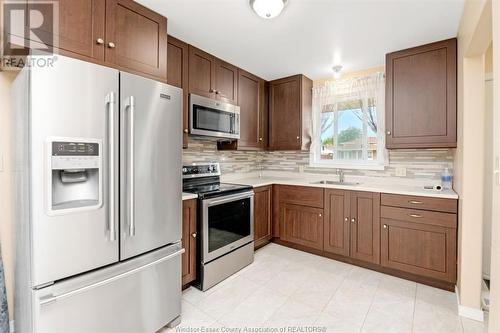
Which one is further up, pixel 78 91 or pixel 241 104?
pixel 241 104

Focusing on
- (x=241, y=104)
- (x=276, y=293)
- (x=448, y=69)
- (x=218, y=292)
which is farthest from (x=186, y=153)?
(x=448, y=69)

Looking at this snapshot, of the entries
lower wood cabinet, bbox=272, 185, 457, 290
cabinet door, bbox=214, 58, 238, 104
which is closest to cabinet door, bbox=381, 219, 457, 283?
lower wood cabinet, bbox=272, 185, 457, 290

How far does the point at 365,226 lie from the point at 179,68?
98.1 inches

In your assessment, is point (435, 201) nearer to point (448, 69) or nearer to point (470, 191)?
point (470, 191)

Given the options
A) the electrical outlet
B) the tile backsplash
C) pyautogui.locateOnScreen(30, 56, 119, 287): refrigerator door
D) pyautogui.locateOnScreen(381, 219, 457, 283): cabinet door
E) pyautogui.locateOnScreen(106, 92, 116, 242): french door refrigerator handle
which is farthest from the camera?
the electrical outlet

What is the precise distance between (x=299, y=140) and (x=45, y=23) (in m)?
2.73

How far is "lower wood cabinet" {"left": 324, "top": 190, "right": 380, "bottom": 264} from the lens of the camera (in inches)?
103

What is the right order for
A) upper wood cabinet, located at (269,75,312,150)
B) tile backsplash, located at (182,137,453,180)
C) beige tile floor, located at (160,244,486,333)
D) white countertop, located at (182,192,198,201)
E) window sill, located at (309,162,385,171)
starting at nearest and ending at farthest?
1. beige tile floor, located at (160,244,486,333)
2. white countertop, located at (182,192,198,201)
3. tile backsplash, located at (182,137,453,180)
4. window sill, located at (309,162,385,171)
5. upper wood cabinet, located at (269,75,312,150)

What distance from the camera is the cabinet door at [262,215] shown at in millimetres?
3088

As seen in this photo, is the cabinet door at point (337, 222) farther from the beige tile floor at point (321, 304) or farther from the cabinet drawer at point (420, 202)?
the cabinet drawer at point (420, 202)

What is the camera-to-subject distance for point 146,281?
62.7 inches

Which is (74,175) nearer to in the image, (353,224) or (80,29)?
(80,29)

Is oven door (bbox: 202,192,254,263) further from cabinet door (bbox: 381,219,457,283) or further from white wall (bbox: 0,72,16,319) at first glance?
cabinet door (bbox: 381,219,457,283)

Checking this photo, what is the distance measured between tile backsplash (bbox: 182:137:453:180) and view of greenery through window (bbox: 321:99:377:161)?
8.9 inches
